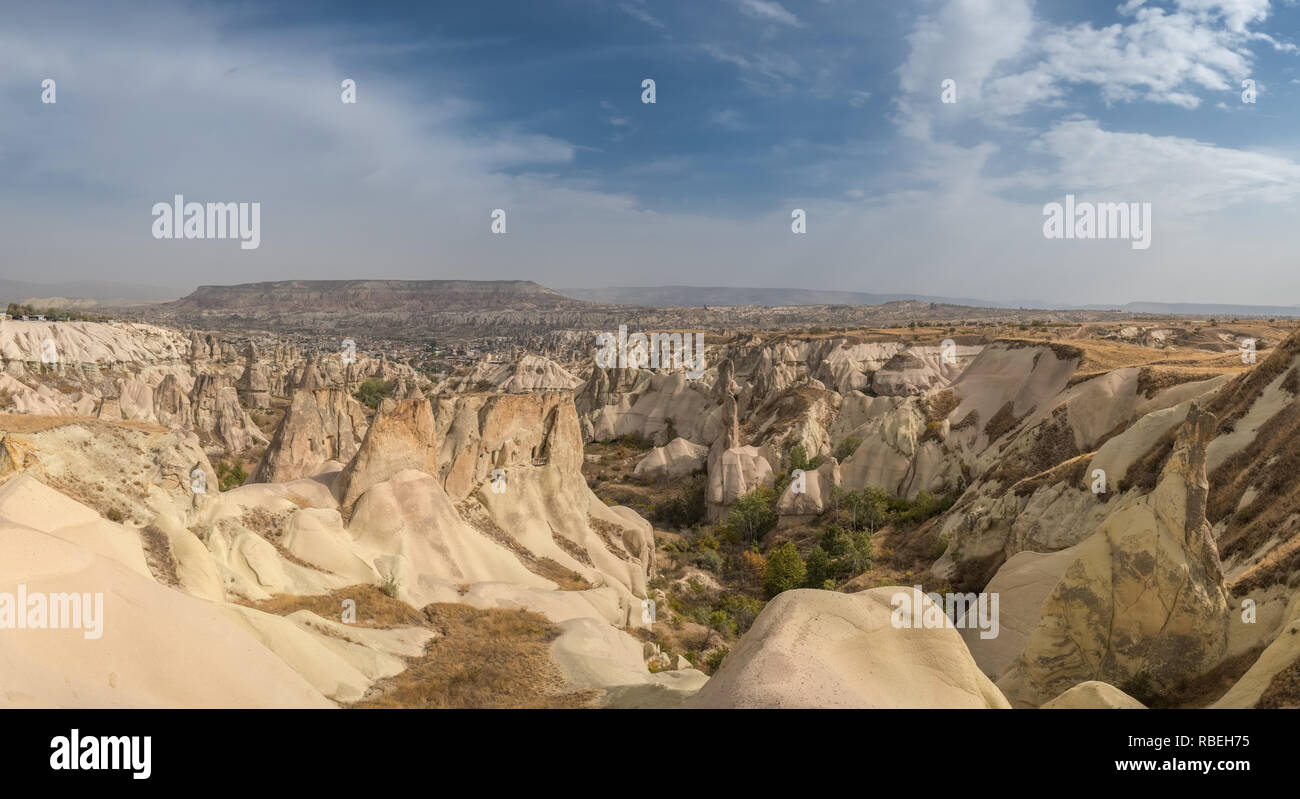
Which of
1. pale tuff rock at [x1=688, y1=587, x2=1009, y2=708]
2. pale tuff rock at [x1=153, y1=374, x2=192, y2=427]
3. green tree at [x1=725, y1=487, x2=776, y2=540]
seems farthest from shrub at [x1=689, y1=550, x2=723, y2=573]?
pale tuff rock at [x1=153, y1=374, x2=192, y2=427]

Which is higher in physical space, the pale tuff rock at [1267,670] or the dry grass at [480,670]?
the pale tuff rock at [1267,670]

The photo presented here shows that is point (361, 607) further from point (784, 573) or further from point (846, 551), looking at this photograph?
point (846, 551)

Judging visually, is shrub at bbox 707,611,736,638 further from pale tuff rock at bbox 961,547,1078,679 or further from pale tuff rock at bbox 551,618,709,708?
pale tuff rock at bbox 961,547,1078,679

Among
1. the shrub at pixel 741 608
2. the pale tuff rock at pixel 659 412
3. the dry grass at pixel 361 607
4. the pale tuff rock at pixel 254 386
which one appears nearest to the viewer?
the dry grass at pixel 361 607

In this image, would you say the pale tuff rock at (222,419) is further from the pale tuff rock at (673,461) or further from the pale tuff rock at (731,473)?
the pale tuff rock at (731,473)

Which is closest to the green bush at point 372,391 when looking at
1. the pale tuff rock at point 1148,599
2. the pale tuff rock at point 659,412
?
the pale tuff rock at point 659,412

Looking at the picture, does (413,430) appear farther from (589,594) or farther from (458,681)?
(458,681)
